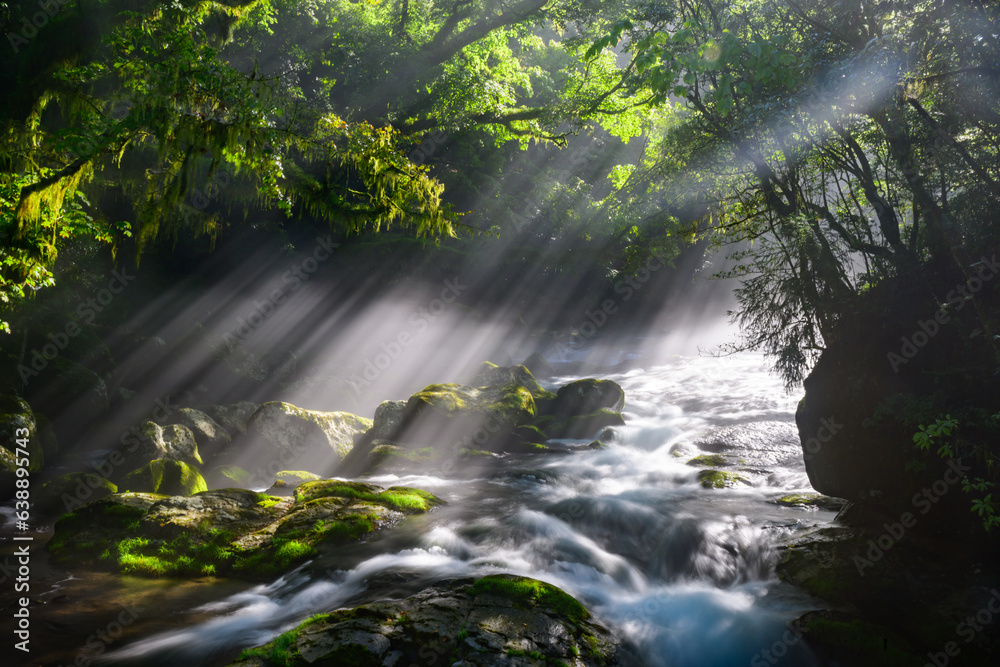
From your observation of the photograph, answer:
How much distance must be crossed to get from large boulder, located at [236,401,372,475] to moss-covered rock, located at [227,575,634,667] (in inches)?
316

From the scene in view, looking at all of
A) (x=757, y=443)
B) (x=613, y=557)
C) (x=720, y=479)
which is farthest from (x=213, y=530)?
(x=757, y=443)

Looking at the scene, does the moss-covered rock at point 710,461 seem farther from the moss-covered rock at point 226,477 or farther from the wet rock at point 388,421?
the moss-covered rock at point 226,477

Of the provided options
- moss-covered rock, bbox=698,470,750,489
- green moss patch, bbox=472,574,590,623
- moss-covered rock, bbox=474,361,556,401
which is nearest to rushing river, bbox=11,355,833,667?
moss-covered rock, bbox=698,470,750,489

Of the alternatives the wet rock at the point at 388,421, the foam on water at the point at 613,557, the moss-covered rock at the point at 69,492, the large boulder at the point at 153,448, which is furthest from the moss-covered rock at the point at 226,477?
the wet rock at the point at 388,421

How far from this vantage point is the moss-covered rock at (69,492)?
8562mm

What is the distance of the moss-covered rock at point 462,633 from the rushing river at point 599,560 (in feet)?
2.98

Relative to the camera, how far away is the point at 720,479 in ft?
33.9

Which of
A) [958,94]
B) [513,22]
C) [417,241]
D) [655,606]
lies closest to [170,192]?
[655,606]

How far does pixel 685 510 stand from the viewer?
8797 mm

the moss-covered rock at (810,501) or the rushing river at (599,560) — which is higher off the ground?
the moss-covered rock at (810,501)

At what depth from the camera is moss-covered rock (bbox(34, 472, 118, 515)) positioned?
28.1 ft

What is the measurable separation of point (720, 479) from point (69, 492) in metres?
12.4

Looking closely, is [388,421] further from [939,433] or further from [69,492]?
[939,433]

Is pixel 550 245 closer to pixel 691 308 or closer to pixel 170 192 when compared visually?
pixel 691 308
